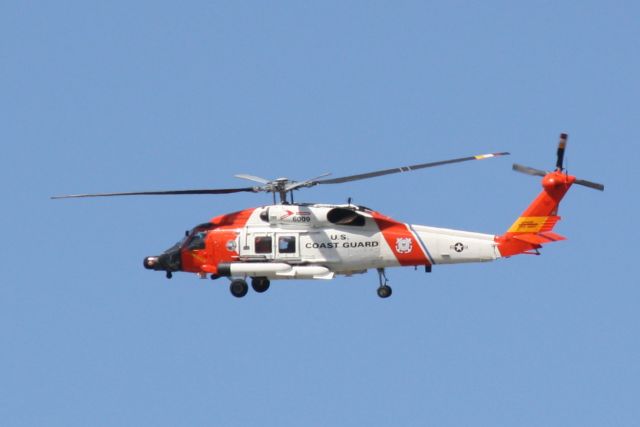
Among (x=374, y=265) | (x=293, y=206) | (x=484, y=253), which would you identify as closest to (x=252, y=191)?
(x=293, y=206)

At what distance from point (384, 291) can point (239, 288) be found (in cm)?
440

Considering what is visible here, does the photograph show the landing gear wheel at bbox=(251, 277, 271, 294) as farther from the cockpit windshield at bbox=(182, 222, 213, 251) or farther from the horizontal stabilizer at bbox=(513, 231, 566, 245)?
the horizontal stabilizer at bbox=(513, 231, 566, 245)

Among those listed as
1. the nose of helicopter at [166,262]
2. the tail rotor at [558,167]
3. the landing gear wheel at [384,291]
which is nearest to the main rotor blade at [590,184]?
the tail rotor at [558,167]

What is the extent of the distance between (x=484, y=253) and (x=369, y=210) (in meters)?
3.71

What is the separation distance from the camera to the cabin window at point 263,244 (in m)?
47.9

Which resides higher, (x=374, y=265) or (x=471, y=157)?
(x=471, y=157)

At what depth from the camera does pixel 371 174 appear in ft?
150

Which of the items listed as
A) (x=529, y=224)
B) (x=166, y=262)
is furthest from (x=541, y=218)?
(x=166, y=262)

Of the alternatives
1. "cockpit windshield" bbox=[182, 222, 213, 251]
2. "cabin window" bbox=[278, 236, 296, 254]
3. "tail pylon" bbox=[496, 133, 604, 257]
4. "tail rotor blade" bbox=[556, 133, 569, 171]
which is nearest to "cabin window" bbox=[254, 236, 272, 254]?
"cabin window" bbox=[278, 236, 296, 254]

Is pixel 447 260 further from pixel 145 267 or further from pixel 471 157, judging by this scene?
pixel 145 267

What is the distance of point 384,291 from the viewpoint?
156ft

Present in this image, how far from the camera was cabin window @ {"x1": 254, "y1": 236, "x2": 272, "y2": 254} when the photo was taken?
1886 inches

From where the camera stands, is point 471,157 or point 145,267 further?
point 145,267

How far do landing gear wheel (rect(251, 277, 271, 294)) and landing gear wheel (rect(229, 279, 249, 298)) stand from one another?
696mm
